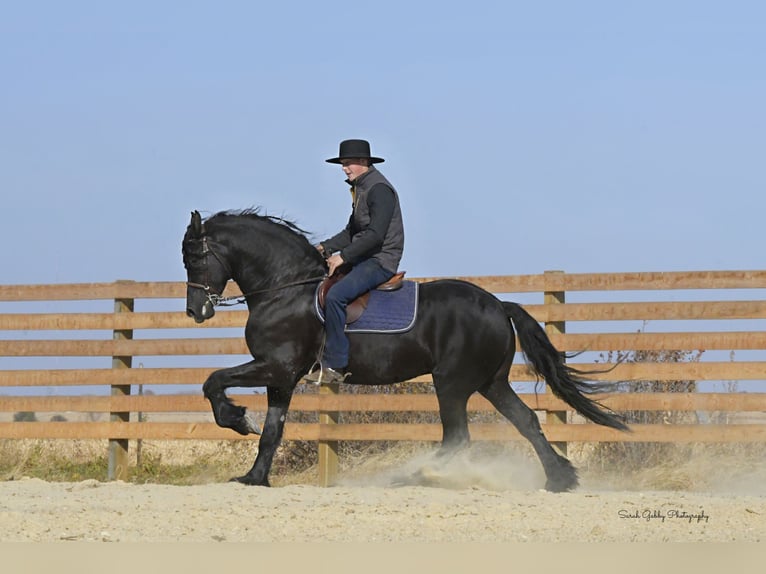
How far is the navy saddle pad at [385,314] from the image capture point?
9.63 m

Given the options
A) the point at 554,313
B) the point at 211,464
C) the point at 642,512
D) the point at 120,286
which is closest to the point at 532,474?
the point at 554,313

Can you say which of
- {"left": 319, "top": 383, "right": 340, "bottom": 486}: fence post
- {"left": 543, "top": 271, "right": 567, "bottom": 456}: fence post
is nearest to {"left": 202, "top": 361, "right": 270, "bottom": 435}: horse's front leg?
{"left": 319, "top": 383, "right": 340, "bottom": 486}: fence post

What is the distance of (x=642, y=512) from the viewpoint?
25.6 feet

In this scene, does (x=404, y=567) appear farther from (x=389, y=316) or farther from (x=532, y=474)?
(x=532, y=474)

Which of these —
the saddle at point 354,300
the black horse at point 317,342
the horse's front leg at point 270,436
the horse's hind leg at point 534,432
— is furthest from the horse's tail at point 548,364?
the horse's front leg at point 270,436

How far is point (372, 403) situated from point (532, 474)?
1.80 meters

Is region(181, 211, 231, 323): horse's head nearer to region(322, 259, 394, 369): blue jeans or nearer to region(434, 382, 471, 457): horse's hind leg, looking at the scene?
region(322, 259, 394, 369): blue jeans

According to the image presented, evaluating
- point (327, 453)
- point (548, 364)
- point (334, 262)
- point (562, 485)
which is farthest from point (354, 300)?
point (327, 453)

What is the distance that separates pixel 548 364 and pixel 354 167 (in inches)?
85.0

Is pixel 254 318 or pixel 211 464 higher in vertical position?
pixel 254 318

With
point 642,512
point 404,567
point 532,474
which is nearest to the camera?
point 404,567

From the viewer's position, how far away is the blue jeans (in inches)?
372

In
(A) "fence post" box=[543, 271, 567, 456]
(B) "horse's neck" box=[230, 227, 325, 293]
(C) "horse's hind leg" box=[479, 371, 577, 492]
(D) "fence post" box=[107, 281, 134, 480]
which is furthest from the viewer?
(D) "fence post" box=[107, 281, 134, 480]

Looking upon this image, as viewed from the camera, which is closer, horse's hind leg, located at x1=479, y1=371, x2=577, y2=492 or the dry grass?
horse's hind leg, located at x1=479, y1=371, x2=577, y2=492
